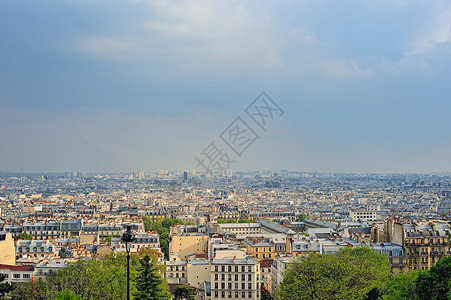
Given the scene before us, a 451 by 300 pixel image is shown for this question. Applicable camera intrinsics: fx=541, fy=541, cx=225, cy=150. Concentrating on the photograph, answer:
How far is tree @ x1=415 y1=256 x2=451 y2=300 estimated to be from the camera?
957 inches

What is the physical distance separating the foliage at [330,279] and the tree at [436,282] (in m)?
4.48

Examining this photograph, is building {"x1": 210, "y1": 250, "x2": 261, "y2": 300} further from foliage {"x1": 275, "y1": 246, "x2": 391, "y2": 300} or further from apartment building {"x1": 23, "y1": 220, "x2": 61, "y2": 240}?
apartment building {"x1": 23, "y1": 220, "x2": 61, "y2": 240}

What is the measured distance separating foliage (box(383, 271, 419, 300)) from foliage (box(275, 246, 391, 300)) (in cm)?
138

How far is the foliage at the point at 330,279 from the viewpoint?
3053 cm

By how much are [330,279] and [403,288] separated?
454 centimetres

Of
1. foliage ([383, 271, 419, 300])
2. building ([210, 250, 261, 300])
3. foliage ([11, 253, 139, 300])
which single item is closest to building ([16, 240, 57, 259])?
foliage ([11, 253, 139, 300])

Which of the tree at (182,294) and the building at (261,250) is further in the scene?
the building at (261,250)

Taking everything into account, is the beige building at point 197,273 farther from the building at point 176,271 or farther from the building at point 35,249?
the building at point 35,249

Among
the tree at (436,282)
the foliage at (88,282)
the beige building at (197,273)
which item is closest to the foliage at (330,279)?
the tree at (436,282)

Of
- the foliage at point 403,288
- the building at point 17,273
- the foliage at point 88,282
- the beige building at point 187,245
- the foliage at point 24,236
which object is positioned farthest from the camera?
the foliage at point 24,236

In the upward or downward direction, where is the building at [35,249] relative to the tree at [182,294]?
upward

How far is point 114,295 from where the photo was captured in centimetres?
3166

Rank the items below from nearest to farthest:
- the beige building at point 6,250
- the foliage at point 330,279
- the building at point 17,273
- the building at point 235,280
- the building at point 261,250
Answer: the foliage at point 330,279 < the building at point 17,273 < the building at point 235,280 < the beige building at point 6,250 < the building at point 261,250

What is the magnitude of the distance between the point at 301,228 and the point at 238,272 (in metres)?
46.5
